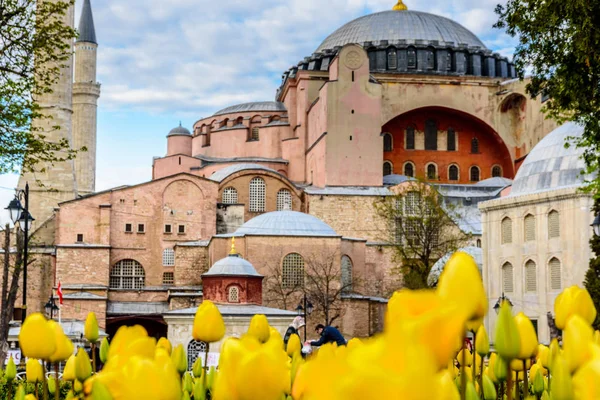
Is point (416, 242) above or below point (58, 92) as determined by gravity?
below

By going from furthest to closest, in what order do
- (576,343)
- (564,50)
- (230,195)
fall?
1. (230,195)
2. (564,50)
3. (576,343)

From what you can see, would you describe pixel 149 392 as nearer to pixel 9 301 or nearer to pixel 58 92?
pixel 9 301

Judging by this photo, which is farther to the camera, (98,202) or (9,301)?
(98,202)

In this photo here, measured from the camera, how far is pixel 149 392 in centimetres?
153

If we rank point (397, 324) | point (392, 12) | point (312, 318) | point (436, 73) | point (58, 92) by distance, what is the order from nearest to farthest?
point (397, 324) → point (312, 318) → point (58, 92) → point (436, 73) → point (392, 12)

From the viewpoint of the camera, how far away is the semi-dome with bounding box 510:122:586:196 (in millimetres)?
Answer: 27844

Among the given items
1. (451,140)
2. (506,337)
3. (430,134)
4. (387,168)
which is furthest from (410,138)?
(506,337)

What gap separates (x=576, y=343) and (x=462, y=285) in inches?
15.7

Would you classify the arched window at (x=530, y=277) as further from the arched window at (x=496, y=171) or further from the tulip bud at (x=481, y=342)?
the tulip bud at (x=481, y=342)

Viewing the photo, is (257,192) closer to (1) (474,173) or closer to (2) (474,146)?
(1) (474,173)

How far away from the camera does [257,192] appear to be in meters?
43.7

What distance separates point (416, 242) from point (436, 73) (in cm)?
1321

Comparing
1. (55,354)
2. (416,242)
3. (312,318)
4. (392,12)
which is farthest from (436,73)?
(55,354)

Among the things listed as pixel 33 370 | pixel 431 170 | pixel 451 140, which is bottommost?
pixel 33 370
